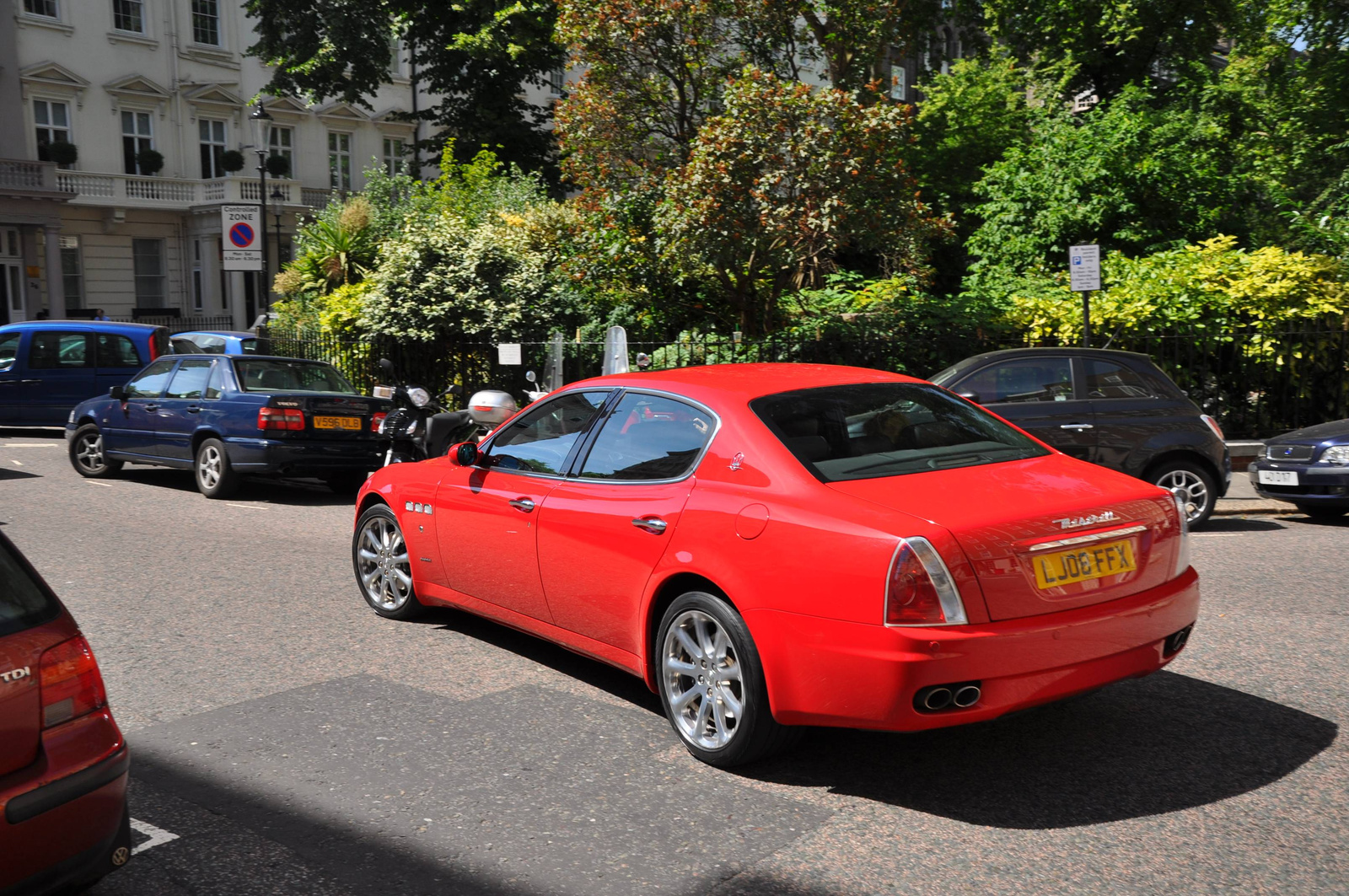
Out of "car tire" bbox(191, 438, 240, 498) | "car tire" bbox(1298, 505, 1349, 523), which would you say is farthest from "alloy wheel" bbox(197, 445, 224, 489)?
"car tire" bbox(1298, 505, 1349, 523)

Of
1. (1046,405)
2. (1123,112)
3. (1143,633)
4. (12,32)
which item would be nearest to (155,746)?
(1143,633)

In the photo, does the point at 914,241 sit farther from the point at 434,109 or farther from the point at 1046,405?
the point at 434,109

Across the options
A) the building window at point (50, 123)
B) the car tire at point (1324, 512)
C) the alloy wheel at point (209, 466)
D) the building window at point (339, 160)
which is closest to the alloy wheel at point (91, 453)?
the alloy wheel at point (209, 466)

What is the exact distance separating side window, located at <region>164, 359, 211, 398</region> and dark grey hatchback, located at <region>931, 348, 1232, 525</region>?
773 centimetres

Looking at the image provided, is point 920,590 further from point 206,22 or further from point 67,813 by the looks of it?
point 206,22

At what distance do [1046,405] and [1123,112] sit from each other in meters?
13.1

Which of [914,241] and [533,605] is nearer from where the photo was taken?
[533,605]

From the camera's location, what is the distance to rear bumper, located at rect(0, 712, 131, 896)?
9.36 feet

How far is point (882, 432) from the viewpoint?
4.79 m

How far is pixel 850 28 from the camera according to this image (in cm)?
1983

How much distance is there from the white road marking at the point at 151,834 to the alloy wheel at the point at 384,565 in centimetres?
274

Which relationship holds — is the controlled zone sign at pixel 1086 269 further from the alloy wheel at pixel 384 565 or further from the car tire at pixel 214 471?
the car tire at pixel 214 471

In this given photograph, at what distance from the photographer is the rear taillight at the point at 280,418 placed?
38.5 feet

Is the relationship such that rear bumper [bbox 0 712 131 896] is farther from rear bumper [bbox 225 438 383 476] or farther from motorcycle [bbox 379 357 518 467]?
rear bumper [bbox 225 438 383 476]
